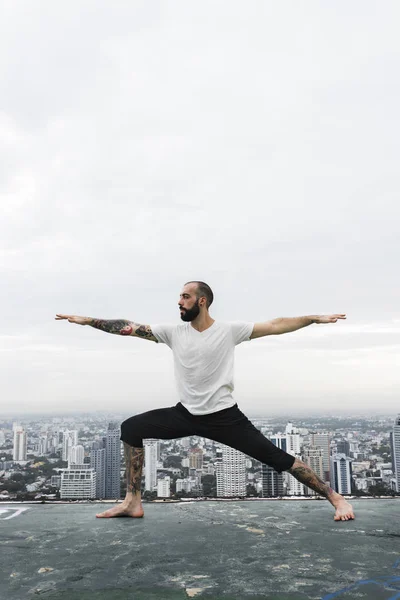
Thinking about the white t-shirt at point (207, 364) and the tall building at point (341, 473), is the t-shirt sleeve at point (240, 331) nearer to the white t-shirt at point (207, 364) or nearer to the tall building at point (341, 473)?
the white t-shirt at point (207, 364)

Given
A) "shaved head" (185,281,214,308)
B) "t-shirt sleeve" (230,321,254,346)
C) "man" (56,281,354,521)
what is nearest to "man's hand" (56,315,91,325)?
"man" (56,281,354,521)

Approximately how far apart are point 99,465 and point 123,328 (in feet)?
59.0

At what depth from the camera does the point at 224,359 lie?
Result: 4562mm

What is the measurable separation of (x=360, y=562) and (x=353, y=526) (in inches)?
43.1

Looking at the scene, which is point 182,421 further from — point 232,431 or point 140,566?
point 140,566

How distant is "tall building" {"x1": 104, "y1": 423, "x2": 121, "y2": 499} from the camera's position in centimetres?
1875

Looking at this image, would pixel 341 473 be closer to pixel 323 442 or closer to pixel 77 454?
pixel 323 442

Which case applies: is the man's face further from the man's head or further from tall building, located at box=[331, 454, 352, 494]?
tall building, located at box=[331, 454, 352, 494]

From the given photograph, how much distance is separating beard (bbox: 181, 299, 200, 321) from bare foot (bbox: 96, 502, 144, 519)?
6.46ft

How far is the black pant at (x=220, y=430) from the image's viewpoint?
4.43 metres

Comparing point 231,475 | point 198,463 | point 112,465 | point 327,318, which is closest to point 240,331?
point 327,318

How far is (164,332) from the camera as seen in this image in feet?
15.7

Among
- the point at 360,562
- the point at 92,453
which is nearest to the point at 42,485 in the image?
the point at 92,453

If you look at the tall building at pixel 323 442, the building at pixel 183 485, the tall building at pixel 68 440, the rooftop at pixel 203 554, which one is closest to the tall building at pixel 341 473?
the tall building at pixel 323 442
